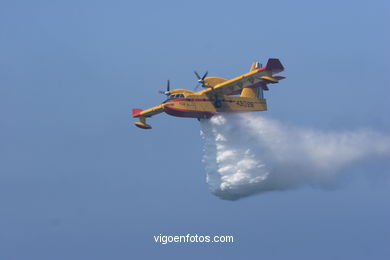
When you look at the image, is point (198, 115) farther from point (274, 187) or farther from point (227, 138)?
point (274, 187)

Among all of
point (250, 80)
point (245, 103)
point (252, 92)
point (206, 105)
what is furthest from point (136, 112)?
point (250, 80)

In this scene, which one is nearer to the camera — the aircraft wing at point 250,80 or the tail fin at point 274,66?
the tail fin at point 274,66

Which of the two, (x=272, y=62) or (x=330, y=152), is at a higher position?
(x=272, y=62)

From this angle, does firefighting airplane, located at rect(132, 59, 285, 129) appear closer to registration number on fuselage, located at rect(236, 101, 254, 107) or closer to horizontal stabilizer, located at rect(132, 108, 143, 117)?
registration number on fuselage, located at rect(236, 101, 254, 107)

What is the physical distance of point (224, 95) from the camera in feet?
259

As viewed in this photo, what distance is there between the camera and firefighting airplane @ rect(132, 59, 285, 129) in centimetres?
7606

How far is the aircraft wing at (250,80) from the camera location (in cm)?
7456

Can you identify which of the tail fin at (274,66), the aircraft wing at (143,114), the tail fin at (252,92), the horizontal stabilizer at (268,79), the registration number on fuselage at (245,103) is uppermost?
the tail fin at (274,66)

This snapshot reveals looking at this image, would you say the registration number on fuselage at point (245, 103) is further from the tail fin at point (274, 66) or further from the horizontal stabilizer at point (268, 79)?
the tail fin at point (274, 66)

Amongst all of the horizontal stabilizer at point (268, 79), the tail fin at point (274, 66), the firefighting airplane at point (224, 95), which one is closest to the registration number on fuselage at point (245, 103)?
the firefighting airplane at point (224, 95)

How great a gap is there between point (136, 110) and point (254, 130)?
10.5m

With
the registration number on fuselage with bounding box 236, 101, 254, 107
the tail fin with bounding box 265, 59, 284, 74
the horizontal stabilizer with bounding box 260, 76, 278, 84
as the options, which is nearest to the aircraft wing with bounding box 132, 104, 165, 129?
the registration number on fuselage with bounding box 236, 101, 254, 107

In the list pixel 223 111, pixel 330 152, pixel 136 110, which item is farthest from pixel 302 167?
pixel 136 110

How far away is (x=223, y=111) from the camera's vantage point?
7912cm
